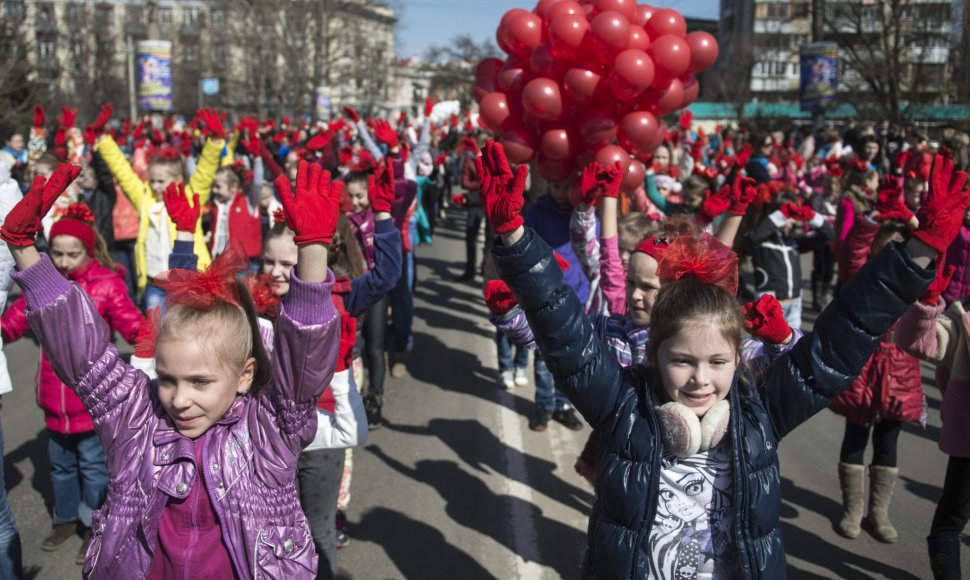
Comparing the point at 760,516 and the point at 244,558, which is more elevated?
the point at 760,516

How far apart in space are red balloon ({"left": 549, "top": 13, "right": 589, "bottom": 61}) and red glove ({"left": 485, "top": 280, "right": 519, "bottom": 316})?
292 cm

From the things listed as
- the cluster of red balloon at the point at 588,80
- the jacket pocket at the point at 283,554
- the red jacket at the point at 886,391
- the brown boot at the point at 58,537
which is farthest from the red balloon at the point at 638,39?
the brown boot at the point at 58,537

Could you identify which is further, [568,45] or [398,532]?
[568,45]

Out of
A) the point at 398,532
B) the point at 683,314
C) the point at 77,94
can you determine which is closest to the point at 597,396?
the point at 683,314

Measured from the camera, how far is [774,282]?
6.07 metres

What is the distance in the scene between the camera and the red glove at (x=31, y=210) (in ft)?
7.11

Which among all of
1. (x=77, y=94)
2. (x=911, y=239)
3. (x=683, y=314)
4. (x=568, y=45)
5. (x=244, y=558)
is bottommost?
(x=244, y=558)

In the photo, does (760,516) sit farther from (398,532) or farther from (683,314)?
(398,532)

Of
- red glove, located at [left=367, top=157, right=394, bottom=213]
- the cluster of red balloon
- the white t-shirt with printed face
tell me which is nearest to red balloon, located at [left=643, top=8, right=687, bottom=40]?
the cluster of red balloon

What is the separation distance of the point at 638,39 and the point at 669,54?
22 cm

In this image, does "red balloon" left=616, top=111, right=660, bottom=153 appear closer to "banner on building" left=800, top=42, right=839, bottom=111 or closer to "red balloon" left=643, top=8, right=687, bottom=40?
"red balloon" left=643, top=8, right=687, bottom=40

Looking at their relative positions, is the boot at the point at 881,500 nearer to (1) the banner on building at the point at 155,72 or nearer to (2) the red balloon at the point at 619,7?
(2) the red balloon at the point at 619,7

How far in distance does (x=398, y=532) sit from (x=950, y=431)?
107 inches

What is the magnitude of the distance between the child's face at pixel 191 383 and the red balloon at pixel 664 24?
413 cm
